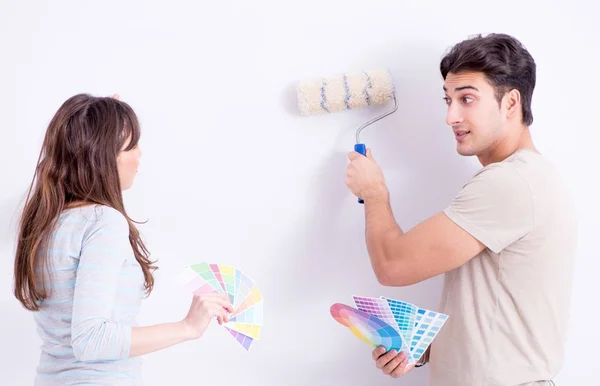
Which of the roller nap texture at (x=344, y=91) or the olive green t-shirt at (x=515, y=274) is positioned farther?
the roller nap texture at (x=344, y=91)

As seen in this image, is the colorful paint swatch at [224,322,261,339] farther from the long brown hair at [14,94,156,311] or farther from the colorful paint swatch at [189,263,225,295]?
the long brown hair at [14,94,156,311]

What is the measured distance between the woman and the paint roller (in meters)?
0.51

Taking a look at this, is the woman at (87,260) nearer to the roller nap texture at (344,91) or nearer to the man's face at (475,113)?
the roller nap texture at (344,91)

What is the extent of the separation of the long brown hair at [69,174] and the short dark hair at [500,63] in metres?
0.84

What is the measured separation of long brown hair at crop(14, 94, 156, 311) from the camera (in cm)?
130

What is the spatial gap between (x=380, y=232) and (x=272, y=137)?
0.43 meters

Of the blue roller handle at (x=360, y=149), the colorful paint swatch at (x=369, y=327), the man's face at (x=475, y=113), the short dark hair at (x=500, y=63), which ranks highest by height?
the short dark hair at (x=500, y=63)

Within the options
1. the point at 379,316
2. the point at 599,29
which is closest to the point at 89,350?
the point at 379,316

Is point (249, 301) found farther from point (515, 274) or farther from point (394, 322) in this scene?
point (515, 274)

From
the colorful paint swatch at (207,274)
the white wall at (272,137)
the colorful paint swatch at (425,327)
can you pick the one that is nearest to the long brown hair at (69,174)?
the colorful paint swatch at (207,274)

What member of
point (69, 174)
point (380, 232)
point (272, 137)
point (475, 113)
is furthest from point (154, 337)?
point (475, 113)

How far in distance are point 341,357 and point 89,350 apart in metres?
0.87

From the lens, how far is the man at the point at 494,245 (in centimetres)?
145

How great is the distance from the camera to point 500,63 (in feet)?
5.13
